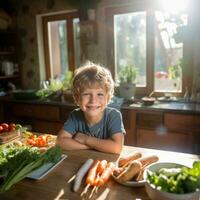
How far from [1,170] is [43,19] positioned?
3129 mm

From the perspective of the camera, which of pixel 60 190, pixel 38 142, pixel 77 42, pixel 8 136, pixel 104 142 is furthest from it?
pixel 77 42

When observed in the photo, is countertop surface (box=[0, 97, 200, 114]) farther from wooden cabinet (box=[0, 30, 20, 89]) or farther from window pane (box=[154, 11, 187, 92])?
wooden cabinet (box=[0, 30, 20, 89])

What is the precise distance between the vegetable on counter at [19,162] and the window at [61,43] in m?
2.48

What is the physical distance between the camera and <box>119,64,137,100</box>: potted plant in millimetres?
2939

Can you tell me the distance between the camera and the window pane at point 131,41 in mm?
3145

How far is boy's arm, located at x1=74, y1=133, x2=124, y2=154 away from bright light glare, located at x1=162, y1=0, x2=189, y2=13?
201cm

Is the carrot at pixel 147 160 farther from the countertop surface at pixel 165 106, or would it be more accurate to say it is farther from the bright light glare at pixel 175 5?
the bright light glare at pixel 175 5

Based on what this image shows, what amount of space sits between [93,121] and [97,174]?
519 mm

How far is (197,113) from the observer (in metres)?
2.31

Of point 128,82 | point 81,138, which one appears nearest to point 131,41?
point 128,82

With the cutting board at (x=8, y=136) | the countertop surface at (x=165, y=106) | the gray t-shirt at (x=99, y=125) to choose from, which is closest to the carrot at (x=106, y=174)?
the gray t-shirt at (x=99, y=125)

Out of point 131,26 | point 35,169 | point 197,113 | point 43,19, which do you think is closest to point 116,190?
point 35,169

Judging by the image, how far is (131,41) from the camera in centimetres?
324

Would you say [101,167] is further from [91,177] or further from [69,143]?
[69,143]
